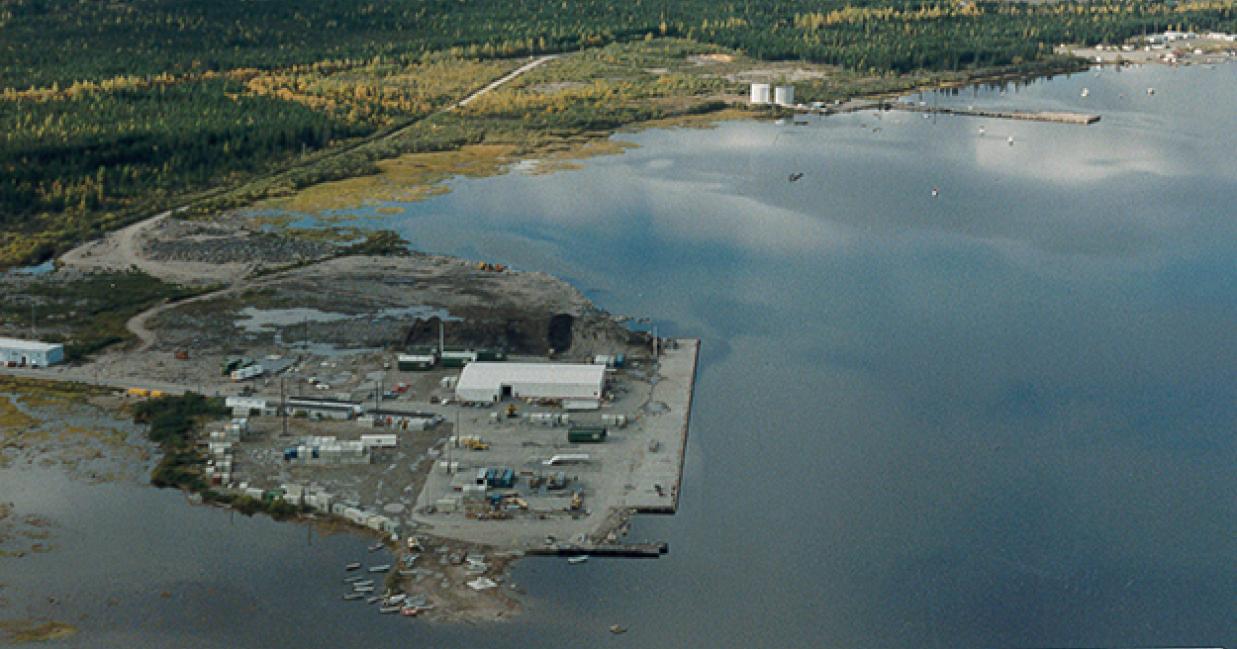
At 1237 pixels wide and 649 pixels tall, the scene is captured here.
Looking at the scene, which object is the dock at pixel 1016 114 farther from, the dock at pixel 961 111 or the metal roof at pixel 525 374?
the metal roof at pixel 525 374

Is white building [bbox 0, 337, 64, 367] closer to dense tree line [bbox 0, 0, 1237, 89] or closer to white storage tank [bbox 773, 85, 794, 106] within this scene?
dense tree line [bbox 0, 0, 1237, 89]

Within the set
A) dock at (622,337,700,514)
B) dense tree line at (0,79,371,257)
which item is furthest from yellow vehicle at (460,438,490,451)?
dense tree line at (0,79,371,257)

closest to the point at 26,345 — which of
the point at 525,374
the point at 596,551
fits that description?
the point at 525,374

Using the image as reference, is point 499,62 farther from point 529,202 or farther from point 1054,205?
point 1054,205

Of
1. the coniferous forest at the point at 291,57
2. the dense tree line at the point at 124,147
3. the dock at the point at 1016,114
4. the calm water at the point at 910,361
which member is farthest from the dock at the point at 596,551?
the dock at the point at 1016,114

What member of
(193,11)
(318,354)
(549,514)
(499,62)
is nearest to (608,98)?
(499,62)

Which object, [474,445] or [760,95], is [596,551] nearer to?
[474,445]
